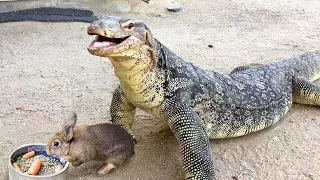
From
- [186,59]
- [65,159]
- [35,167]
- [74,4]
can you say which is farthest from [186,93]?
[74,4]

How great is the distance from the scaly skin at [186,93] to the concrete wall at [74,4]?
438 cm

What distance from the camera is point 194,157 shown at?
416 centimetres

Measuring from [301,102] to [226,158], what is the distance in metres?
1.52

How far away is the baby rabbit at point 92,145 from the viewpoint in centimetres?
403

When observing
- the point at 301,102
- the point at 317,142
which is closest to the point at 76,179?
the point at 317,142

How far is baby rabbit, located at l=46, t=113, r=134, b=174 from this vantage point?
4031 millimetres

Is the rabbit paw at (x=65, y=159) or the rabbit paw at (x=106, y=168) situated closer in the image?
the rabbit paw at (x=65, y=159)

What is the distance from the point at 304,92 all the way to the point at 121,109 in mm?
2194

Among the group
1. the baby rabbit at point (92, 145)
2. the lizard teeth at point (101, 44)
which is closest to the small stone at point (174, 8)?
the baby rabbit at point (92, 145)

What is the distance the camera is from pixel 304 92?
5.59 metres

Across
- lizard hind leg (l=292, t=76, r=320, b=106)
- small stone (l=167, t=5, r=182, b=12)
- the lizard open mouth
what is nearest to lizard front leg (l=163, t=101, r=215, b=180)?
the lizard open mouth

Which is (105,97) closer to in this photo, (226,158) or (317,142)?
(226,158)

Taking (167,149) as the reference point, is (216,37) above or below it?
below

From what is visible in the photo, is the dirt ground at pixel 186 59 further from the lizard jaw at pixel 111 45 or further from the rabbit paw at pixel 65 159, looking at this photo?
the lizard jaw at pixel 111 45
